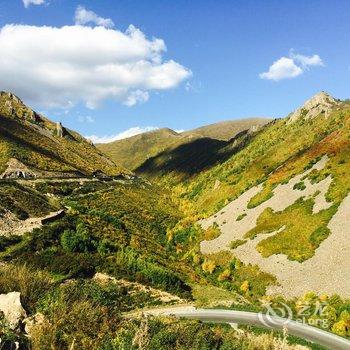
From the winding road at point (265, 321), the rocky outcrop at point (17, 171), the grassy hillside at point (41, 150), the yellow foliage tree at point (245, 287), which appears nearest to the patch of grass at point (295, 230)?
the yellow foliage tree at point (245, 287)

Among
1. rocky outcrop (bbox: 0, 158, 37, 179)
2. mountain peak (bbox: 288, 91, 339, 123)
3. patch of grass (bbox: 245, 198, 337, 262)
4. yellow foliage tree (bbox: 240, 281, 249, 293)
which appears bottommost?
yellow foliage tree (bbox: 240, 281, 249, 293)

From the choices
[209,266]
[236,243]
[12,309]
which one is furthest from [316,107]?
[12,309]

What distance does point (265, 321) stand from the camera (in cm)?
3566

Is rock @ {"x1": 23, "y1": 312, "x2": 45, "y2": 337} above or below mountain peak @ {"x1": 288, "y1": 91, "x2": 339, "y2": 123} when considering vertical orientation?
below

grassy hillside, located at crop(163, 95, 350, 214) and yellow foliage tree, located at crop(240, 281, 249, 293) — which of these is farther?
grassy hillside, located at crop(163, 95, 350, 214)

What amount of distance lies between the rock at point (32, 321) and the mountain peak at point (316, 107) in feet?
342

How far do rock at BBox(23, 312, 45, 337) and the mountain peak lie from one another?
10420cm

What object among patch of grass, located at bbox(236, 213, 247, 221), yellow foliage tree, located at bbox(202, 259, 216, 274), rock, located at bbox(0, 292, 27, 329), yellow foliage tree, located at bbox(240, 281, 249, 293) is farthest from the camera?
patch of grass, located at bbox(236, 213, 247, 221)

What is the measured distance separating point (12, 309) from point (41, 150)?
134351mm

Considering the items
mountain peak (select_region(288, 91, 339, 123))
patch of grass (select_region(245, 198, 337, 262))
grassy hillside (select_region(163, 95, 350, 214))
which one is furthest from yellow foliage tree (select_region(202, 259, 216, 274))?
mountain peak (select_region(288, 91, 339, 123))

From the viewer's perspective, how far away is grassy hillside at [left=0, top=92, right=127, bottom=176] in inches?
5000

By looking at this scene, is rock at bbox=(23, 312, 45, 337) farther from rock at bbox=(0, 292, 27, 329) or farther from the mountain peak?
the mountain peak

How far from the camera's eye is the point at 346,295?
42688 mm

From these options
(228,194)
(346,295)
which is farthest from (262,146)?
(346,295)
